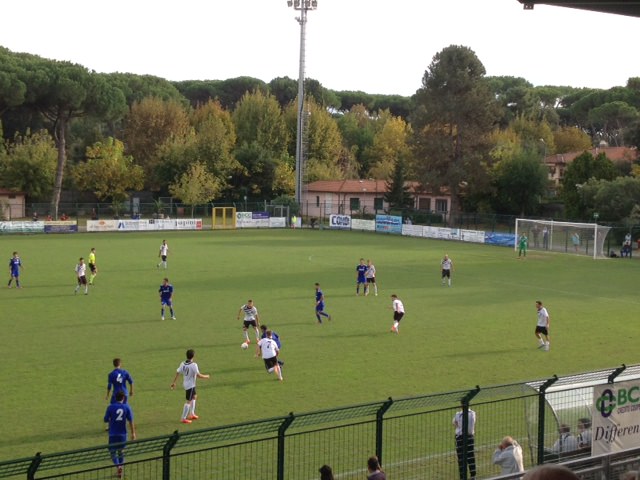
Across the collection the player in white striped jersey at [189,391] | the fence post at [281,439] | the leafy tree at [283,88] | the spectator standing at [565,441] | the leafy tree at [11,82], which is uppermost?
the leafy tree at [283,88]

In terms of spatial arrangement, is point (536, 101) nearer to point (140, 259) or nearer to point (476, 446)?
point (140, 259)

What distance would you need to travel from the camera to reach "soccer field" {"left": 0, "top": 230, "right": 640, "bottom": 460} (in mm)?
15930

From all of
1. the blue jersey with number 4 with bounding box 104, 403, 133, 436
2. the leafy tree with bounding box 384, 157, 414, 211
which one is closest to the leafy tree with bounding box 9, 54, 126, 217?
the leafy tree with bounding box 384, 157, 414, 211

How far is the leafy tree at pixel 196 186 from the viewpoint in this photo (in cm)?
7894

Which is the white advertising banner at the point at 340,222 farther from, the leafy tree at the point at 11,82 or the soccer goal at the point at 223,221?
the leafy tree at the point at 11,82

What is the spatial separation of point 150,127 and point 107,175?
15275 mm

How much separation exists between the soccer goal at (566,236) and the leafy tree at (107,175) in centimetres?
4249

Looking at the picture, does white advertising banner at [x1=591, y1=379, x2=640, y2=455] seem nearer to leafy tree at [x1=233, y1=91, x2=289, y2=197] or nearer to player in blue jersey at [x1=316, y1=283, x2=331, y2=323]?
player in blue jersey at [x1=316, y1=283, x2=331, y2=323]

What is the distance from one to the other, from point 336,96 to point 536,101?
34560mm

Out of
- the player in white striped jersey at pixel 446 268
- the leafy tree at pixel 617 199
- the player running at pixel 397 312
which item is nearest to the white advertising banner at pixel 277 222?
the leafy tree at pixel 617 199

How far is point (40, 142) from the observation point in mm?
78562

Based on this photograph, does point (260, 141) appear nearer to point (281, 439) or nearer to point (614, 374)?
point (614, 374)

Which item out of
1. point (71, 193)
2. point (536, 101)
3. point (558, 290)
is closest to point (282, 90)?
point (536, 101)

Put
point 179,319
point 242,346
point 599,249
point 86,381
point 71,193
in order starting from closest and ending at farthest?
point 86,381 < point 242,346 < point 179,319 < point 599,249 < point 71,193
